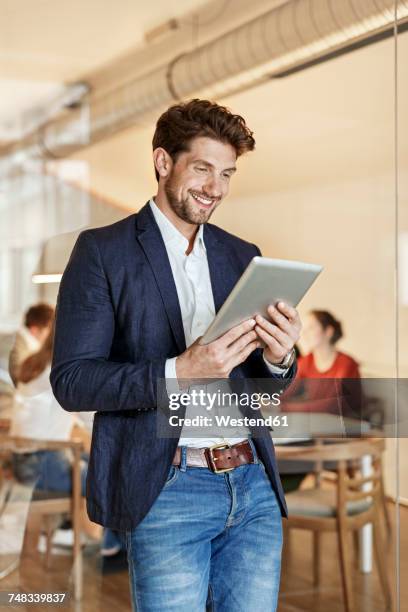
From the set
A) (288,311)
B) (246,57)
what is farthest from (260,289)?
(246,57)

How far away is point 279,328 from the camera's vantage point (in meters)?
1.73

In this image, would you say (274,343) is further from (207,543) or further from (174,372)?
(207,543)

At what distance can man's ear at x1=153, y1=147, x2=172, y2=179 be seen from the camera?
1958mm

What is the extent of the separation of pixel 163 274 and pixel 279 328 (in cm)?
30

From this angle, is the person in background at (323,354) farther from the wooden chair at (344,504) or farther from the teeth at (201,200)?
the teeth at (201,200)

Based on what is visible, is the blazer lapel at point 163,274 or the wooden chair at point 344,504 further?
the wooden chair at point 344,504

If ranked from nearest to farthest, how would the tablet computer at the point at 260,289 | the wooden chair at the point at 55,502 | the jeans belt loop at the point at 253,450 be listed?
the tablet computer at the point at 260,289 → the jeans belt loop at the point at 253,450 → the wooden chair at the point at 55,502

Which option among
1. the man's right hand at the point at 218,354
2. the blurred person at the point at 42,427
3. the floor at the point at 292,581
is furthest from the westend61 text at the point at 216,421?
the floor at the point at 292,581

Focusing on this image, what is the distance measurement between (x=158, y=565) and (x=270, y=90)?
1444mm

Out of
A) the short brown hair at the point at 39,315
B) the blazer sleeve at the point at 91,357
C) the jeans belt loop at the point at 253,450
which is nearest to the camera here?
the blazer sleeve at the point at 91,357

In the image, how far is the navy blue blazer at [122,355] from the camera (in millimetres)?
1738

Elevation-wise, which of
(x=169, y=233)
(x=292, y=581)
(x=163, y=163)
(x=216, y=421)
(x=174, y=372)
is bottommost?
(x=292, y=581)

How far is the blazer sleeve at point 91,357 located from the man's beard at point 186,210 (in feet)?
0.68

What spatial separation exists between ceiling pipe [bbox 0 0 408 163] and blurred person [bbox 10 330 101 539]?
696 millimetres
